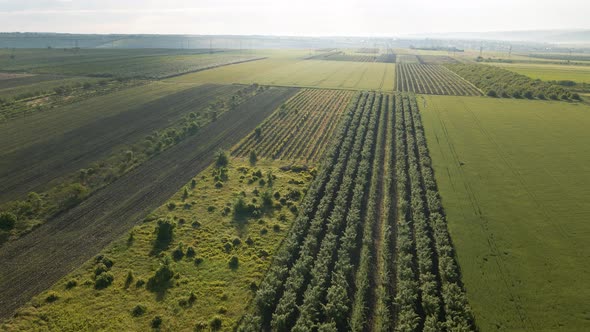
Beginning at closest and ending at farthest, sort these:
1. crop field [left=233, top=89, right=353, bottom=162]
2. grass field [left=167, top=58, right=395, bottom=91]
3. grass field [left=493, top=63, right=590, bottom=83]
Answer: crop field [left=233, top=89, right=353, bottom=162] < grass field [left=167, top=58, right=395, bottom=91] < grass field [left=493, top=63, right=590, bottom=83]

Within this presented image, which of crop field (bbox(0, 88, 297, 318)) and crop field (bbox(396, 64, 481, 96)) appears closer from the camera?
crop field (bbox(0, 88, 297, 318))

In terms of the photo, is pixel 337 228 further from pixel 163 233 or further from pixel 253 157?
pixel 253 157


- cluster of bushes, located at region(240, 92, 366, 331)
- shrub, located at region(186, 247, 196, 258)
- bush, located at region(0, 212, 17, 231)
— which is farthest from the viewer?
bush, located at region(0, 212, 17, 231)

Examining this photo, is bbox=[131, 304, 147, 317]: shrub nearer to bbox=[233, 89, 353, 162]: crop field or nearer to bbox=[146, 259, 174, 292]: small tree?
bbox=[146, 259, 174, 292]: small tree

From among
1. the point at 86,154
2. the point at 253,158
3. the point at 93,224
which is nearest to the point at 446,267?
the point at 253,158

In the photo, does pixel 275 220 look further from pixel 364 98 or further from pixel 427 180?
pixel 364 98

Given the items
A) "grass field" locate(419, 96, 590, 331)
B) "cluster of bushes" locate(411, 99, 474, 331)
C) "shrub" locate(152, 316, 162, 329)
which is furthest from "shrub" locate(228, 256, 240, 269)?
"grass field" locate(419, 96, 590, 331)

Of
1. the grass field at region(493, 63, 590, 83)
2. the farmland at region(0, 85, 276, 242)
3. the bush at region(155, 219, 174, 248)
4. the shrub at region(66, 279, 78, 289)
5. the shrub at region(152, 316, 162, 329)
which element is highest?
the grass field at region(493, 63, 590, 83)
